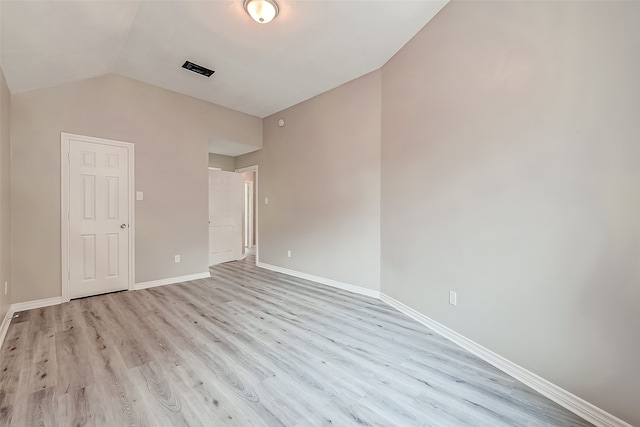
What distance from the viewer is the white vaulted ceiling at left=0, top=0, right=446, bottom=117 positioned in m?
2.16

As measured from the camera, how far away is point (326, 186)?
398cm

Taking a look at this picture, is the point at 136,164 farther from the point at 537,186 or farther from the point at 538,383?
the point at 538,383


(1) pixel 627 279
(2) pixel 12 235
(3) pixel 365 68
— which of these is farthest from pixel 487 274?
(2) pixel 12 235

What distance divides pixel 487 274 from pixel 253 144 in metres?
4.42

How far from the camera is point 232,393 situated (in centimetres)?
159

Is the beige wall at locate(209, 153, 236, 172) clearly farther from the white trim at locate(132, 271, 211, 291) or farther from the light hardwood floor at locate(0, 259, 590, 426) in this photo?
the light hardwood floor at locate(0, 259, 590, 426)

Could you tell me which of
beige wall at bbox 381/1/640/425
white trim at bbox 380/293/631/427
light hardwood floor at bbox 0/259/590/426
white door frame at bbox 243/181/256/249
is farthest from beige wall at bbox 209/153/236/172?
white trim at bbox 380/293/631/427

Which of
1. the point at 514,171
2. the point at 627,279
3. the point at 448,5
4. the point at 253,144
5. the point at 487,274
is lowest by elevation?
the point at 487,274

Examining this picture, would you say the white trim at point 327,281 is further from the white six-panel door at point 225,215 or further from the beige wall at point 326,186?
the white six-panel door at point 225,215

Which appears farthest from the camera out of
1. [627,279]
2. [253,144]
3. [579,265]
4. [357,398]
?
[253,144]

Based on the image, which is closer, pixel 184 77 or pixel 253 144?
pixel 184 77

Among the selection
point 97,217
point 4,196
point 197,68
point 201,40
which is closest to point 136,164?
point 97,217

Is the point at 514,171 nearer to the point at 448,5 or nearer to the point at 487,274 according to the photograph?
the point at 487,274

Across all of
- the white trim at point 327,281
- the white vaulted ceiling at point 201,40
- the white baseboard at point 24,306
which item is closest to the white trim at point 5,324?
the white baseboard at point 24,306
